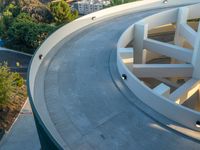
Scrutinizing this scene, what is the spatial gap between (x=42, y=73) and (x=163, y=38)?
17.4 meters

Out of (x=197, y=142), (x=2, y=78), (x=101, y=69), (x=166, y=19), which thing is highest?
(x=166, y=19)

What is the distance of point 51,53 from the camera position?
973 inches

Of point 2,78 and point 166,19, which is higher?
point 166,19

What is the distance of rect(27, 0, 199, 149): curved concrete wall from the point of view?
601 inches

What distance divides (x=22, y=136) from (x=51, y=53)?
10354mm

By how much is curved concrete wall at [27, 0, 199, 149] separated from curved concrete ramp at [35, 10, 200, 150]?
0.40 meters

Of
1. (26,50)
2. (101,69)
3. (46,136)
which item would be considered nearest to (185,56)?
(101,69)

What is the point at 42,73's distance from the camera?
71.4 feet

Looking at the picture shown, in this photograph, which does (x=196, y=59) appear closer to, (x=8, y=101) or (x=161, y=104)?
(x=161, y=104)

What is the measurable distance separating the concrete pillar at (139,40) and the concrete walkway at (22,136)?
13322 mm

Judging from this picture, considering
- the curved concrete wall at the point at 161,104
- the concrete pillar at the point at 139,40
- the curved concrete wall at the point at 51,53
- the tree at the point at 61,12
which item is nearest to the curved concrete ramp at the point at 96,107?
the curved concrete wall at the point at 51,53

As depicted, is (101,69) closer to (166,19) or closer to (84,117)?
(84,117)

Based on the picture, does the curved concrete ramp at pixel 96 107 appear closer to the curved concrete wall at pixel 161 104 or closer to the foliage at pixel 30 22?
the curved concrete wall at pixel 161 104

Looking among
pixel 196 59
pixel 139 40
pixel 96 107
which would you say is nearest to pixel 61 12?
pixel 139 40
